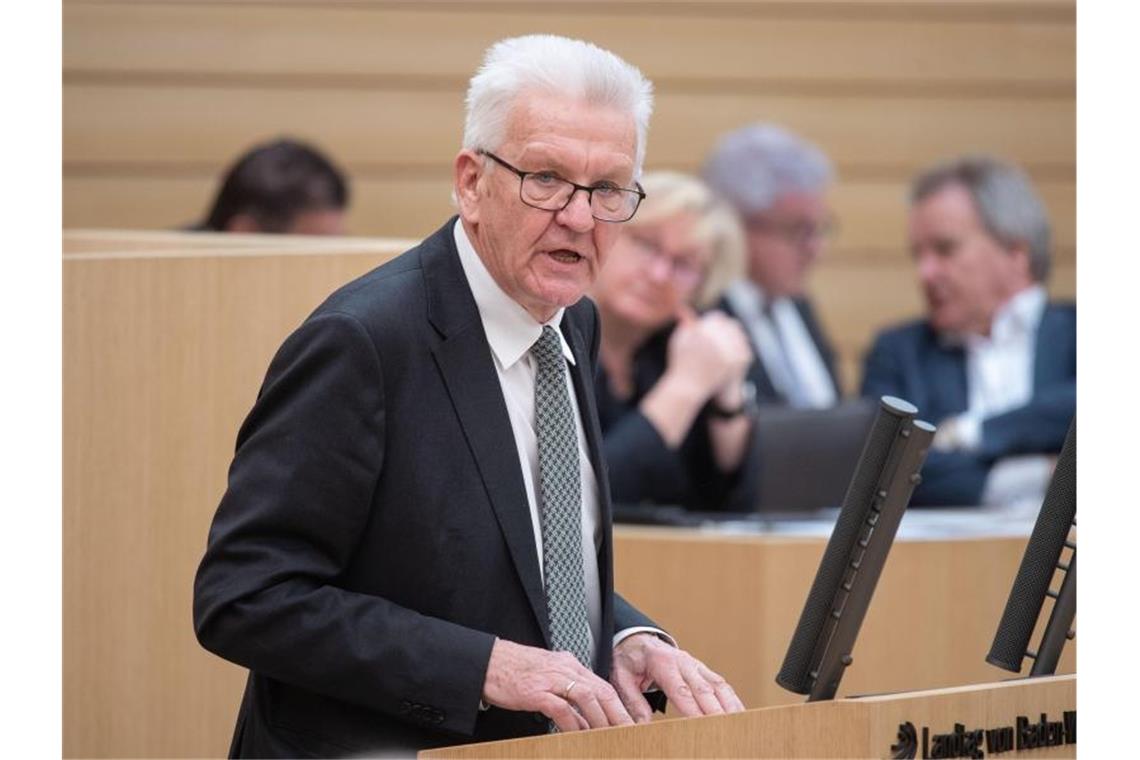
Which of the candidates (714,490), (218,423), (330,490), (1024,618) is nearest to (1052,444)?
(714,490)

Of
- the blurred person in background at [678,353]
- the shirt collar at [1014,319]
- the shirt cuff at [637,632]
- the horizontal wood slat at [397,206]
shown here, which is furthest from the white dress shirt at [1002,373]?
the shirt cuff at [637,632]

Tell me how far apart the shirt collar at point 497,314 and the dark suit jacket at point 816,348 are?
9.54 feet

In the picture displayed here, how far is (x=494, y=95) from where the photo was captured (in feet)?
7.42

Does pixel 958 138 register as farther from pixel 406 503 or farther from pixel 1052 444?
pixel 406 503

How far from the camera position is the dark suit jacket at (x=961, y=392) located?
5117mm

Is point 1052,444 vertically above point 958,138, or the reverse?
point 958,138

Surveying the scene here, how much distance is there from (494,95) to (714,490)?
2.77 meters

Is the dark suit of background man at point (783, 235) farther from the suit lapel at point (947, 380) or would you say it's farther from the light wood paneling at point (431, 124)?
the light wood paneling at point (431, 124)

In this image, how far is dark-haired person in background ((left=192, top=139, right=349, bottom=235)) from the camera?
15.4ft

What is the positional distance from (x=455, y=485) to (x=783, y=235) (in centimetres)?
372

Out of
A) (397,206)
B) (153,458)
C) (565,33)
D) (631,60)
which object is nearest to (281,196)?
(153,458)
